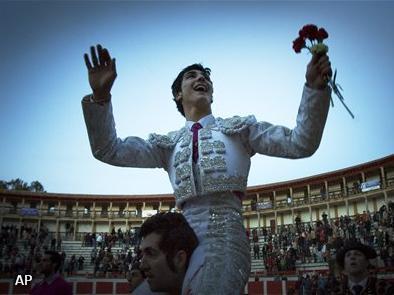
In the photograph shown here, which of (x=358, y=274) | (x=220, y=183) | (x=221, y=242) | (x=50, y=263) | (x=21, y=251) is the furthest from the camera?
(x=21, y=251)

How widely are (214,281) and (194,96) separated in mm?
1140

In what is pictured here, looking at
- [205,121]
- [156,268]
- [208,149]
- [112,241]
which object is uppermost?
[112,241]

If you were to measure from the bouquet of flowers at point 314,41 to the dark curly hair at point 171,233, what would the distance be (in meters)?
0.94

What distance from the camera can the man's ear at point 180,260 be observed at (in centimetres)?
169

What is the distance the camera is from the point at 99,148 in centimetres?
245

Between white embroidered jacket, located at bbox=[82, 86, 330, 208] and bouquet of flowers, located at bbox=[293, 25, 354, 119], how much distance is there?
61 millimetres

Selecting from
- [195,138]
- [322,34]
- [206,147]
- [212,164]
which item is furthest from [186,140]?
[322,34]

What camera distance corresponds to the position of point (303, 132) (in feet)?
7.06

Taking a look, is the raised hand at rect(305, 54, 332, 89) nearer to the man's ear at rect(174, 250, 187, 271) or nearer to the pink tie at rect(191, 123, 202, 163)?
the pink tie at rect(191, 123, 202, 163)

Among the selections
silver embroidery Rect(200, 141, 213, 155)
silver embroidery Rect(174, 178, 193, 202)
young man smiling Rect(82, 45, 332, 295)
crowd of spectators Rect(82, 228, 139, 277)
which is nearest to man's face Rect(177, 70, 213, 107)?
young man smiling Rect(82, 45, 332, 295)

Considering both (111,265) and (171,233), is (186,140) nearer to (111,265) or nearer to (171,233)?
(171,233)

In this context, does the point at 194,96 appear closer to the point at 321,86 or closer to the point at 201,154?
the point at 201,154

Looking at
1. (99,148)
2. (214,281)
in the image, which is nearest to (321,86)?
(214,281)

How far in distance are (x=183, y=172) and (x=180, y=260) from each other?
74 cm
